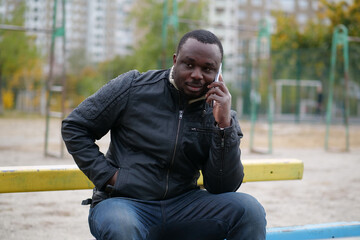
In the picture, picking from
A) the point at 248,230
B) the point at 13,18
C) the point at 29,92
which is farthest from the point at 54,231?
the point at 29,92

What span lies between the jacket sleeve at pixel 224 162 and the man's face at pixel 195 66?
230mm

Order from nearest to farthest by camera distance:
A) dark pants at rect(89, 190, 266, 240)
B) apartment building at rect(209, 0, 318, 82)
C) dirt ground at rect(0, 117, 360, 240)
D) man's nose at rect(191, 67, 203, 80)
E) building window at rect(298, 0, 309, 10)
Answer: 1. dark pants at rect(89, 190, 266, 240)
2. man's nose at rect(191, 67, 203, 80)
3. dirt ground at rect(0, 117, 360, 240)
4. apartment building at rect(209, 0, 318, 82)
5. building window at rect(298, 0, 309, 10)

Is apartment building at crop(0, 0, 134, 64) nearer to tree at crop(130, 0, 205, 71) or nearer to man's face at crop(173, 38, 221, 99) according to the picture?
tree at crop(130, 0, 205, 71)

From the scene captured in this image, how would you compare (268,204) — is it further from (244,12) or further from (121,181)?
(244,12)

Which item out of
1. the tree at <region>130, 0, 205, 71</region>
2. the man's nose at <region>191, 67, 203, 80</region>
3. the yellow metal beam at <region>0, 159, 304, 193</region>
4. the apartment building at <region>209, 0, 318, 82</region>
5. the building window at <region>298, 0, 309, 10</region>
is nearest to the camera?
the man's nose at <region>191, 67, 203, 80</region>

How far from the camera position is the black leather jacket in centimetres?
214

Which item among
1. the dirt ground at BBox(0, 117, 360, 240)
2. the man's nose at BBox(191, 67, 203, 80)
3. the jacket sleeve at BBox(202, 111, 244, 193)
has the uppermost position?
the man's nose at BBox(191, 67, 203, 80)

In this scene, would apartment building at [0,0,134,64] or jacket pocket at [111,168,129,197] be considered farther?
apartment building at [0,0,134,64]

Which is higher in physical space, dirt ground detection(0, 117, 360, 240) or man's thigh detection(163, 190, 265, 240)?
man's thigh detection(163, 190, 265, 240)

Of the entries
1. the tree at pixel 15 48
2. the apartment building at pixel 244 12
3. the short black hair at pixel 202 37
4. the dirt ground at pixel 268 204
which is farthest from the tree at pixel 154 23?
the apartment building at pixel 244 12

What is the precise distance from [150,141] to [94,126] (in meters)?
0.27

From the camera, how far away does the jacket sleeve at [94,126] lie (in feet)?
6.97

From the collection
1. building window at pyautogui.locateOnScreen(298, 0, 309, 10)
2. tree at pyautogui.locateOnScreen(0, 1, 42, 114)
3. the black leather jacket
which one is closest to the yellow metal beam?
the black leather jacket

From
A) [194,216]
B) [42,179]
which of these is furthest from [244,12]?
[194,216]
